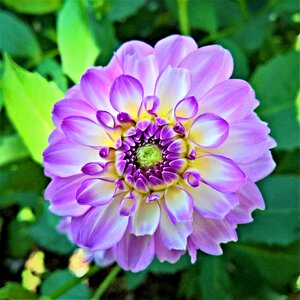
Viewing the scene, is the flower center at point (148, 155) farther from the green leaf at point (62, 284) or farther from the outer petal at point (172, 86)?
the green leaf at point (62, 284)

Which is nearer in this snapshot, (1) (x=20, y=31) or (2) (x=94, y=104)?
(2) (x=94, y=104)

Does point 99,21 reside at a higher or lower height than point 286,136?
higher

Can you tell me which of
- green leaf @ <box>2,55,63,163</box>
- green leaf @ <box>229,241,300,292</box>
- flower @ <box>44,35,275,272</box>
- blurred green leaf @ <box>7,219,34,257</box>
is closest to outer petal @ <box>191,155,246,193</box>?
flower @ <box>44,35,275,272</box>

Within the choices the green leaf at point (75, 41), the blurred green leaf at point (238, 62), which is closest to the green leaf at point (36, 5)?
the green leaf at point (75, 41)

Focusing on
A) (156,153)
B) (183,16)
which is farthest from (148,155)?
(183,16)

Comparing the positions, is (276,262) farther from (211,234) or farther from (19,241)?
(19,241)

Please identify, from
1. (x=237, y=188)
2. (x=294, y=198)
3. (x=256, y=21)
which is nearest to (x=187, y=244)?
(x=237, y=188)

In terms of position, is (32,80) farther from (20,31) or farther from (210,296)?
(210,296)

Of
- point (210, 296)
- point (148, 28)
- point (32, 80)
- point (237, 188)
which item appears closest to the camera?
point (237, 188)
